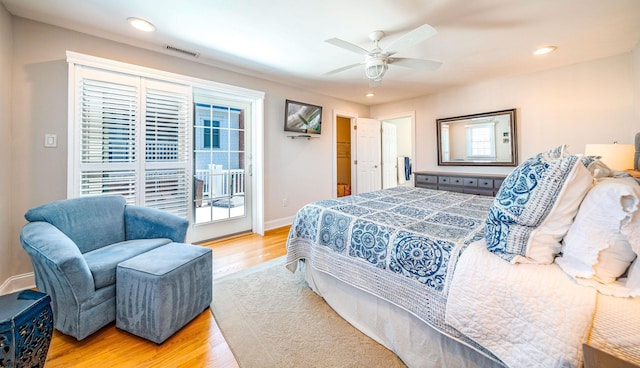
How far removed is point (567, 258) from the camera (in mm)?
969

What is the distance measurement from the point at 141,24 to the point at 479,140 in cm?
477

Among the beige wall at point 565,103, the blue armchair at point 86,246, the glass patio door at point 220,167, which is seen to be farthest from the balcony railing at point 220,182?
the beige wall at point 565,103

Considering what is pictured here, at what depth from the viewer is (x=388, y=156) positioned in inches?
235

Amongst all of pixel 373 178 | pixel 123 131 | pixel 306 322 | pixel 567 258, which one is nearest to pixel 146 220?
pixel 123 131

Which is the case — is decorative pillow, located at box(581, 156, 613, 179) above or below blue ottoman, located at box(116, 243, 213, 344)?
above

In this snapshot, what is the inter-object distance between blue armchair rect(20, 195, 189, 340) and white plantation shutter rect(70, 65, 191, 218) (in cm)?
50

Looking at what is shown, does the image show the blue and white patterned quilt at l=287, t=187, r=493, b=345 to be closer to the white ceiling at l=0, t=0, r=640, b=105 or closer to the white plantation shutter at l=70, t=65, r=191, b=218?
the white ceiling at l=0, t=0, r=640, b=105

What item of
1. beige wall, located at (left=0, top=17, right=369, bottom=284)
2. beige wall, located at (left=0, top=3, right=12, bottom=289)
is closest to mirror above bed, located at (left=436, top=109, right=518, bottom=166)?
beige wall, located at (left=0, top=17, right=369, bottom=284)

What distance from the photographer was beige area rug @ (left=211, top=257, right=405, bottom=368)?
1.41 metres

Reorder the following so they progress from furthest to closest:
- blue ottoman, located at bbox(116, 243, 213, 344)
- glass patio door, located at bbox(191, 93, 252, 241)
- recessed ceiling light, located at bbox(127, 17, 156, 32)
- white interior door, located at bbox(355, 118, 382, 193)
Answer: white interior door, located at bbox(355, 118, 382, 193) → glass patio door, located at bbox(191, 93, 252, 241) → recessed ceiling light, located at bbox(127, 17, 156, 32) → blue ottoman, located at bbox(116, 243, 213, 344)

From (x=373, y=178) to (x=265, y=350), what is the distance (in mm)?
4552

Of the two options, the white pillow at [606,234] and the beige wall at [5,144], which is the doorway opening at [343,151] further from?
the white pillow at [606,234]

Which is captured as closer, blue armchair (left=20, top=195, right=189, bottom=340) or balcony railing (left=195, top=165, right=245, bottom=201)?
blue armchair (left=20, top=195, right=189, bottom=340)

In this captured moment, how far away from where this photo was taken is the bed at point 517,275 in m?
0.82
